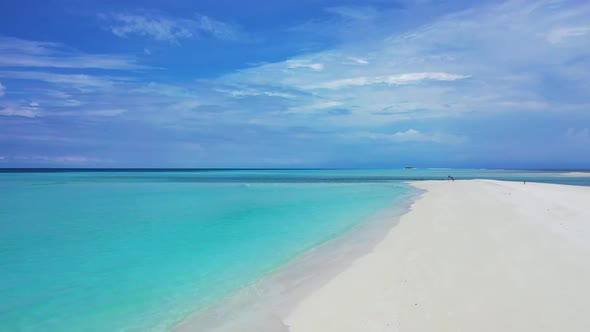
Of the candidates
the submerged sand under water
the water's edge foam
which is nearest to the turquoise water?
the water's edge foam

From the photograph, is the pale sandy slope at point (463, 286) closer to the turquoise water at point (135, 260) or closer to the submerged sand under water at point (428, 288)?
the submerged sand under water at point (428, 288)

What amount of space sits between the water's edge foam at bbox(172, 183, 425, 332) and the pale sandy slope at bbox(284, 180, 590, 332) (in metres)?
0.29

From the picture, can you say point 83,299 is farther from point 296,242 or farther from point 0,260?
point 296,242

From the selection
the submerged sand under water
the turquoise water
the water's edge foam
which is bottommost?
the turquoise water

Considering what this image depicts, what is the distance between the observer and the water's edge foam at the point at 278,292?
5.27m

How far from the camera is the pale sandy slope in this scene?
477 centimetres

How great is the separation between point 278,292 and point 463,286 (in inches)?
126

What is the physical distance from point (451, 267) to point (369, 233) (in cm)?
488

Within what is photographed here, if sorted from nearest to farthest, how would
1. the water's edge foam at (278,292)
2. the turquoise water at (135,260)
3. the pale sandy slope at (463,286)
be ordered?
the pale sandy slope at (463,286)
the water's edge foam at (278,292)
the turquoise water at (135,260)

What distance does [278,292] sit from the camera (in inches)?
259

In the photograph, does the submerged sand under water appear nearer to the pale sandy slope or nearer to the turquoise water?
the pale sandy slope

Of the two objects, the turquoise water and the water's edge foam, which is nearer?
the water's edge foam

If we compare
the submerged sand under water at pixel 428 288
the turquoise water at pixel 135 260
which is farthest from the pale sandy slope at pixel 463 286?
the turquoise water at pixel 135 260

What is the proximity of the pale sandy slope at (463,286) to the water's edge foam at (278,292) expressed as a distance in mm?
288
